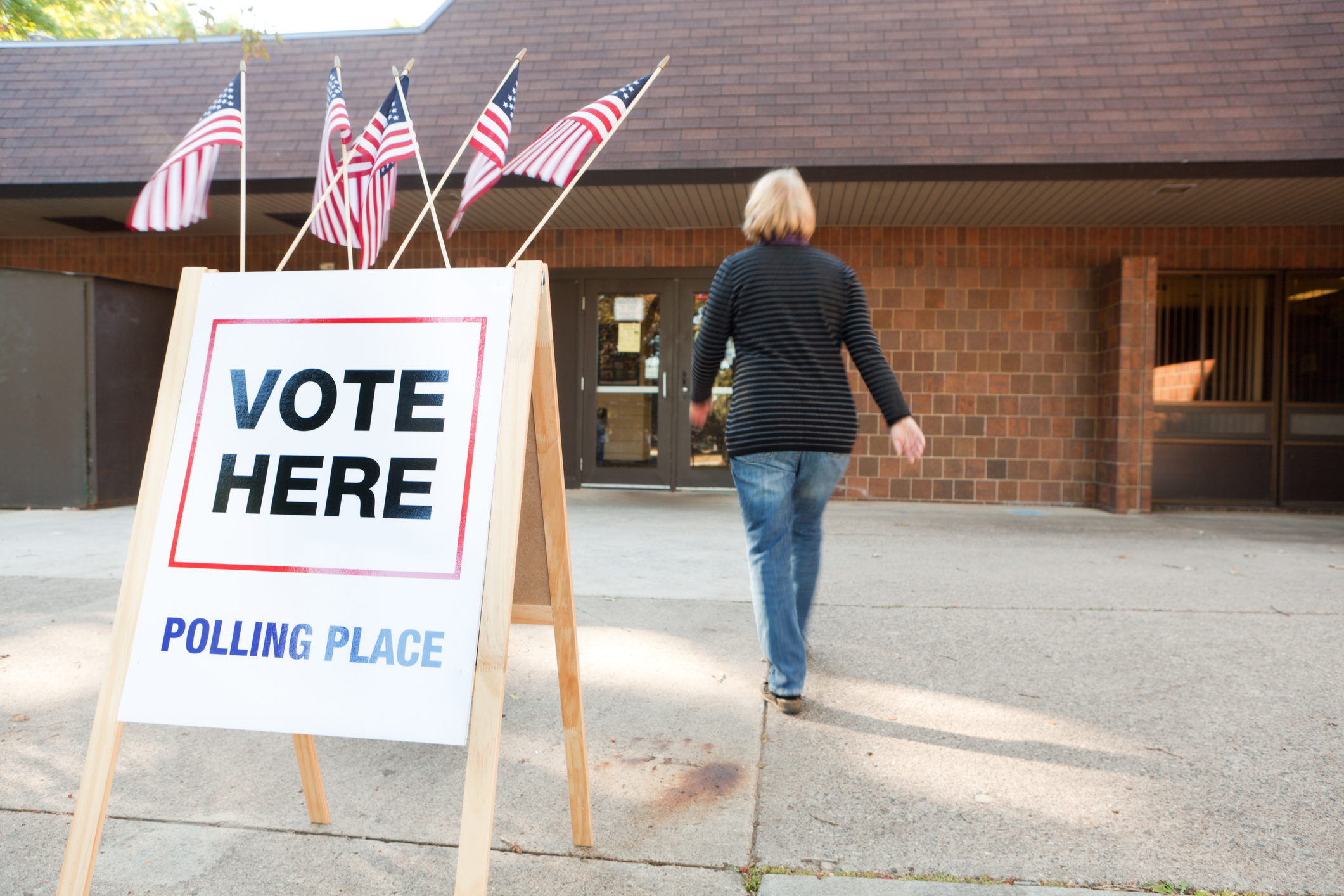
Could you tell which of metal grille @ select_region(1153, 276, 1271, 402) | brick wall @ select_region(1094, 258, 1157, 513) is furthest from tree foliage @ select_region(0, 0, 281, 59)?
metal grille @ select_region(1153, 276, 1271, 402)

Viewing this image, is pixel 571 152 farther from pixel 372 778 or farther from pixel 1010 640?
pixel 1010 640

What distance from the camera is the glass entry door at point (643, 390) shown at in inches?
380

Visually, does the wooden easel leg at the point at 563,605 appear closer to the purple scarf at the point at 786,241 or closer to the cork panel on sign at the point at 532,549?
the cork panel on sign at the point at 532,549

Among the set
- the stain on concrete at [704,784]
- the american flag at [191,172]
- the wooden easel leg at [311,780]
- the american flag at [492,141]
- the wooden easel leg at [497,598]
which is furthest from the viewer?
the american flag at [492,141]

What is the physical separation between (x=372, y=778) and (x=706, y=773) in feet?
3.37

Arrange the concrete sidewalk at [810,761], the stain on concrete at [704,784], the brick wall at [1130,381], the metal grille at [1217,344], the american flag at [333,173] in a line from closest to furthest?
the concrete sidewalk at [810,761] < the stain on concrete at [704,784] < the american flag at [333,173] < the brick wall at [1130,381] < the metal grille at [1217,344]

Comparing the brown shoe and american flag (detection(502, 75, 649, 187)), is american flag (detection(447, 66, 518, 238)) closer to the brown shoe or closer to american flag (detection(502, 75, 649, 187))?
american flag (detection(502, 75, 649, 187))

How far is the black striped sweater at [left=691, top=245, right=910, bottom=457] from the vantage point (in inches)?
116

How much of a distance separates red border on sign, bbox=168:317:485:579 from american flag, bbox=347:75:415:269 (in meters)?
1.22

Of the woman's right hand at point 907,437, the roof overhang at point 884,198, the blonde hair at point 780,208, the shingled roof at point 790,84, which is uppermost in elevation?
the shingled roof at point 790,84

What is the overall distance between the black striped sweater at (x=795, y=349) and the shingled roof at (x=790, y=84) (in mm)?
4790

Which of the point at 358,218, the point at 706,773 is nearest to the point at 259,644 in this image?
the point at 706,773

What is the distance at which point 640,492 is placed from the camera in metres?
9.59

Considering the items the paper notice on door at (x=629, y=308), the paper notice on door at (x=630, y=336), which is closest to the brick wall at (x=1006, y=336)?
the paper notice on door at (x=629, y=308)
